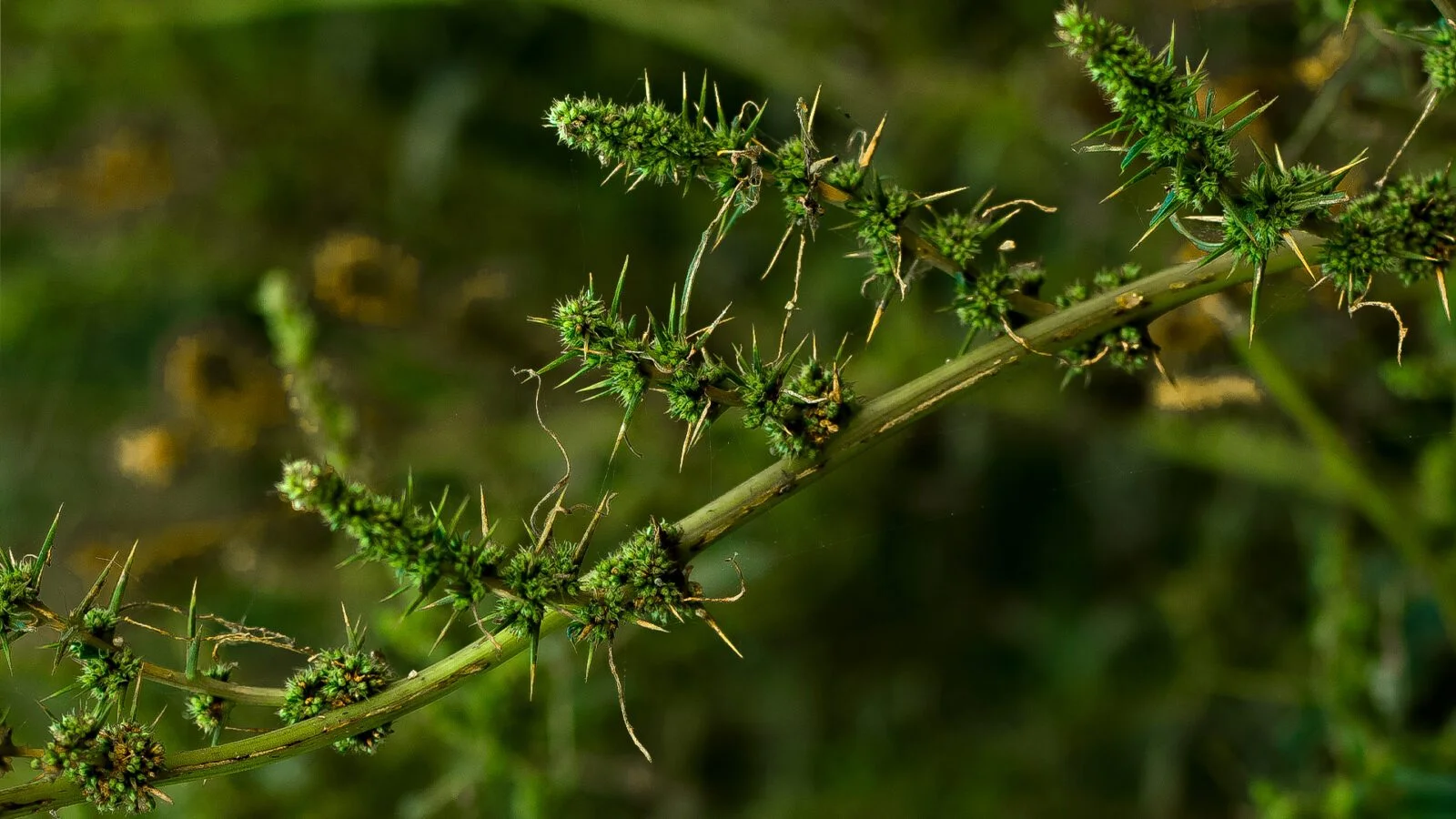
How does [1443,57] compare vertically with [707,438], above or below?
below

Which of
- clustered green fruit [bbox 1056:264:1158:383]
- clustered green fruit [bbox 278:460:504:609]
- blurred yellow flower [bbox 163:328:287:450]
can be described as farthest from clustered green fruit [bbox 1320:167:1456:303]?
blurred yellow flower [bbox 163:328:287:450]

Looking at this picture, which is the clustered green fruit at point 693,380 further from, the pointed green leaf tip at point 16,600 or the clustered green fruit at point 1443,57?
the clustered green fruit at point 1443,57

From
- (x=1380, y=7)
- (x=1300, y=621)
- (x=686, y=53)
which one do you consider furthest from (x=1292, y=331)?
(x=686, y=53)

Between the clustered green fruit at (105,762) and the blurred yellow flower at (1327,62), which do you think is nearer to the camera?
the clustered green fruit at (105,762)

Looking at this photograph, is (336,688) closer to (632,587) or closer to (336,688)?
(336,688)

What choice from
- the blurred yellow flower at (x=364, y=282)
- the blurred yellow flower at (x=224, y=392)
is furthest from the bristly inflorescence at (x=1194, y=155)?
the blurred yellow flower at (x=224, y=392)

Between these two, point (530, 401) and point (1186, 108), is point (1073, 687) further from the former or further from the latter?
point (1186, 108)

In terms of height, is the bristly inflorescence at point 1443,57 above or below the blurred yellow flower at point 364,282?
below

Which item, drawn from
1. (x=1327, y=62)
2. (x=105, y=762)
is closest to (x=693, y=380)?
(x=105, y=762)

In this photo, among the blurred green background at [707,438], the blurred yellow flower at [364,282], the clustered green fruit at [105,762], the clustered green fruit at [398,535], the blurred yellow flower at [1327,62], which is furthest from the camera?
the blurred yellow flower at [364,282]
